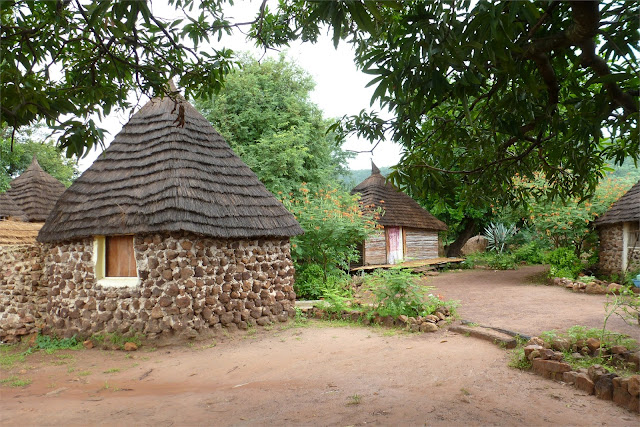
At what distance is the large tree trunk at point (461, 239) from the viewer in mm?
24128

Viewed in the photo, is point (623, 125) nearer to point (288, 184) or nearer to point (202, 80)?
point (202, 80)

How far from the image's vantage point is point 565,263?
14102 mm

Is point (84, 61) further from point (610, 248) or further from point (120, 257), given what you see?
point (610, 248)

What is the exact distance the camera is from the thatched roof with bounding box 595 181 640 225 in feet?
41.9

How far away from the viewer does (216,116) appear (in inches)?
620

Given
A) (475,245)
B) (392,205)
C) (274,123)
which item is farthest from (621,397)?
(475,245)

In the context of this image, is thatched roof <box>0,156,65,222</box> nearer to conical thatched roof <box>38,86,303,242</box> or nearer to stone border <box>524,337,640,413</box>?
conical thatched roof <box>38,86,303,242</box>

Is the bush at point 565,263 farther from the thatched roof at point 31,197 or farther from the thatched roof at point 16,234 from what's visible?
the thatched roof at point 31,197

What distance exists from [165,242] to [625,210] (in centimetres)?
1373

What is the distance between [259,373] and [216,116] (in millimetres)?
11991

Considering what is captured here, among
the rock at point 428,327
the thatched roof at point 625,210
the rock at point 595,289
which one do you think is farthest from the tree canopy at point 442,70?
the thatched roof at point 625,210

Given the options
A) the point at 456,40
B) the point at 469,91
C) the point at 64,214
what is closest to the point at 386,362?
the point at 469,91

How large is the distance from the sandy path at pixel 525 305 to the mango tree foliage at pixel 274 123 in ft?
21.7

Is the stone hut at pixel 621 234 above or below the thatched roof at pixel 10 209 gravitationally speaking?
below
